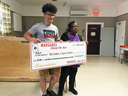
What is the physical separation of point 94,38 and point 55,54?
16.1ft

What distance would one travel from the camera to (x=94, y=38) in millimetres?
5832

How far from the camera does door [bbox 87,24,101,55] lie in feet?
18.9

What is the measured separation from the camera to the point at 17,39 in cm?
211

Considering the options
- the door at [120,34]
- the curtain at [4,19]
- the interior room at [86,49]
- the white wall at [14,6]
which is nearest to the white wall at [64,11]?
the interior room at [86,49]

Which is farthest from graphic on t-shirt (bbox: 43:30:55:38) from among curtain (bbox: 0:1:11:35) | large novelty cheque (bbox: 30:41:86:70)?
curtain (bbox: 0:1:11:35)

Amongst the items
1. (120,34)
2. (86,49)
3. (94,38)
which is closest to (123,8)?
(120,34)

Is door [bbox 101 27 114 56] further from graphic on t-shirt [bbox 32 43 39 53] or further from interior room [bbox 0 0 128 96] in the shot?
graphic on t-shirt [bbox 32 43 39 53]

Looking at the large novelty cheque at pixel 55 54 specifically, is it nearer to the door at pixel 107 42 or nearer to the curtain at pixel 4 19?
the curtain at pixel 4 19

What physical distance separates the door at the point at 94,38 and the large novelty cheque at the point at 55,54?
14.6ft

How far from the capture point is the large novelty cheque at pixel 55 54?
1.25 m

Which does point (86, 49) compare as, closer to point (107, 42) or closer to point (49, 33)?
point (49, 33)

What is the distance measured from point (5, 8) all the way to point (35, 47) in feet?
10.6

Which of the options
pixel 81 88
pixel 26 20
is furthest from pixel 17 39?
pixel 26 20

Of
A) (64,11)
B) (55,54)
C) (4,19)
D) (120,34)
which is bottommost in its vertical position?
(55,54)
